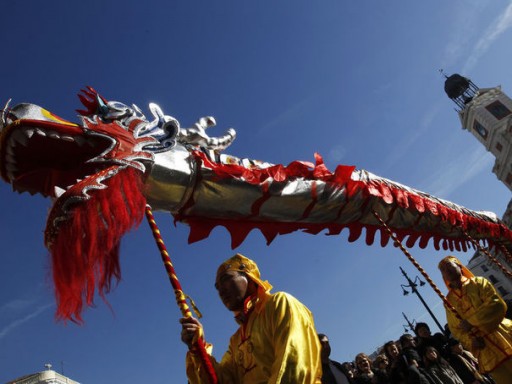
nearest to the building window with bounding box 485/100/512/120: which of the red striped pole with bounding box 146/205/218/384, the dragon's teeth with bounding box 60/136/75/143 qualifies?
the red striped pole with bounding box 146/205/218/384

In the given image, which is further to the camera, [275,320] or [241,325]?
[241,325]

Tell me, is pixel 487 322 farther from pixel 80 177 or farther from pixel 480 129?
pixel 480 129

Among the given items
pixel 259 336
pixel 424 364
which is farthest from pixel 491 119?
pixel 259 336

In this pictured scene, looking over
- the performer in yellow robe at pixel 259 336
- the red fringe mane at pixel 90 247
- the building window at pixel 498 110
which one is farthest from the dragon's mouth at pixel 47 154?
the building window at pixel 498 110

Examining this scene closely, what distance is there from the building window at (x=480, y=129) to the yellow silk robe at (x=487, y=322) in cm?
4385

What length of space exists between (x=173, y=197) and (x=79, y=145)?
0.69m

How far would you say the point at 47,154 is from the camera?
2305 millimetres

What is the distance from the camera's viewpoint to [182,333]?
2068mm

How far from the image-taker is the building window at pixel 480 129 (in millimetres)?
41706

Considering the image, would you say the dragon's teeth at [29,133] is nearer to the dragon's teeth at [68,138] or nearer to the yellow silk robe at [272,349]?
the dragon's teeth at [68,138]

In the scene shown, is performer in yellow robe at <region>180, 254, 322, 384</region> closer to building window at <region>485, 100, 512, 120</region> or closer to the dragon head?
the dragon head

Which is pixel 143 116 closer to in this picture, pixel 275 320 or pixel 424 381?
pixel 275 320

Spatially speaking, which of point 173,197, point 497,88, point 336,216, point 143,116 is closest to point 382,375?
point 336,216

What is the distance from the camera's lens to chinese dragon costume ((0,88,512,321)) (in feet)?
6.72
